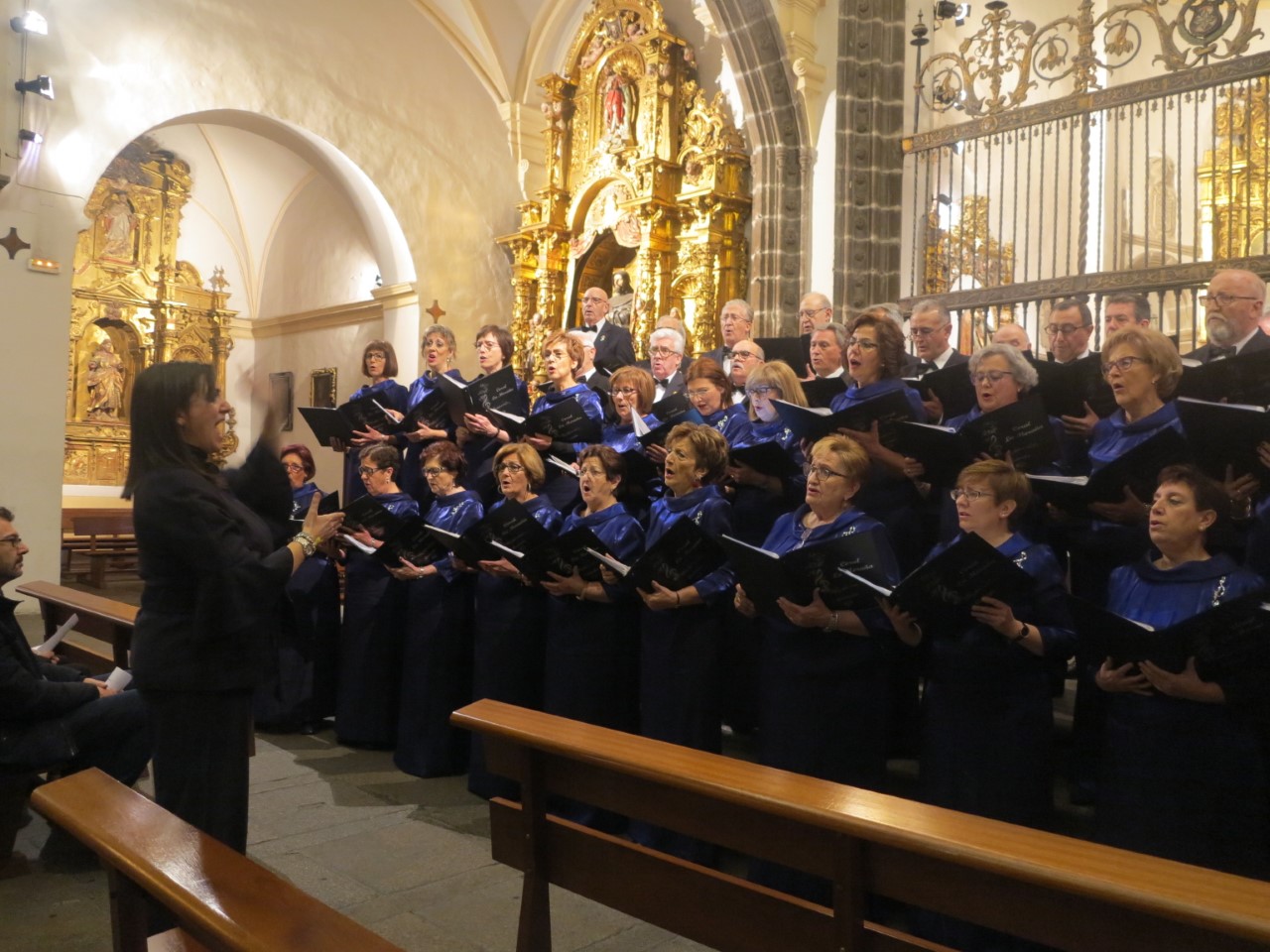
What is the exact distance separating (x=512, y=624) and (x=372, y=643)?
1.11 metres

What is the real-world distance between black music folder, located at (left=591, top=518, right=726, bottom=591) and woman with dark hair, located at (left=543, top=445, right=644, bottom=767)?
1.24ft

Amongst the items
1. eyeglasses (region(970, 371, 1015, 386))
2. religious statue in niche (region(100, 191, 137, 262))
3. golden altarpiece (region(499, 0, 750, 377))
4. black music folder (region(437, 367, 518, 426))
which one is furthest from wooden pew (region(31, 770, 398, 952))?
religious statue in niche (region(100, 191, 137, 262))

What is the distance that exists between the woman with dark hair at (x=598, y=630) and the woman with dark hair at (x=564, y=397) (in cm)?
82

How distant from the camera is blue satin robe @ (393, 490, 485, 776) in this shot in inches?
188

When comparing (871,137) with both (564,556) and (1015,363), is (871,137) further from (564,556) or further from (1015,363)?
(564,556)

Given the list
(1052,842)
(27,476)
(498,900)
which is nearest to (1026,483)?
(1052,842)

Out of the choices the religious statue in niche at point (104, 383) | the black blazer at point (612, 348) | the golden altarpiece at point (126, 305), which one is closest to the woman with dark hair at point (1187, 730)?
the black blazer at point (612, 348)

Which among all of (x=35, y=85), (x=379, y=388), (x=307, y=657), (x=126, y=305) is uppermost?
(x=35, y=85)

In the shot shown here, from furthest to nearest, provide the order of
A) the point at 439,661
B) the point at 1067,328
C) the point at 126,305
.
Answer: the point at 126,305 < the point at 439,661 < the point at 1067,328

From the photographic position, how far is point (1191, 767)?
253 cm

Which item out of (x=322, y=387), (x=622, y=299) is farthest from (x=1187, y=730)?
(x=322, y=387)

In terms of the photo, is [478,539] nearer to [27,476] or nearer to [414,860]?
[414,860]

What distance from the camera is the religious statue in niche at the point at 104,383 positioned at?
1521 centimetres

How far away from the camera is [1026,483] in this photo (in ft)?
9.94
